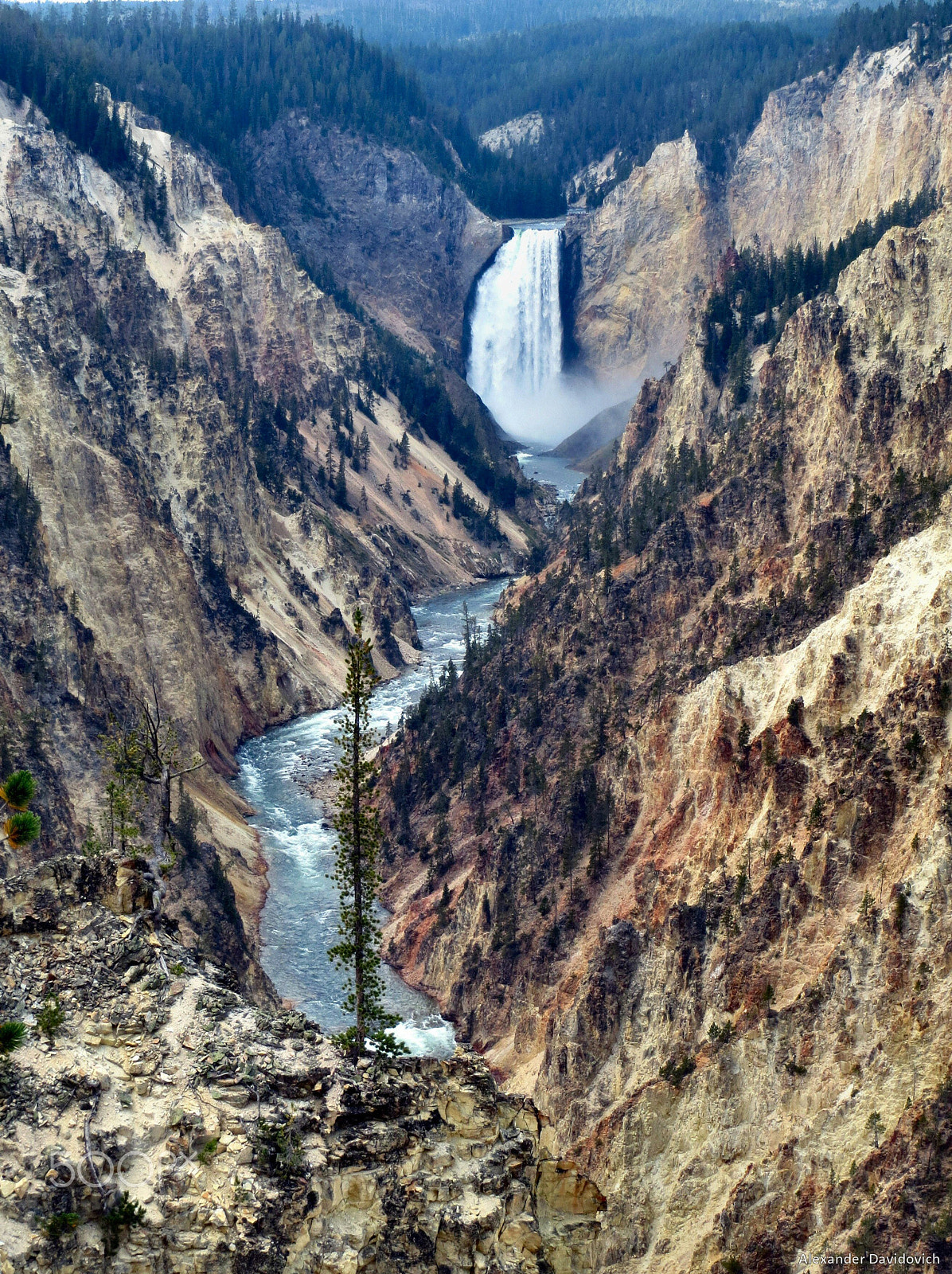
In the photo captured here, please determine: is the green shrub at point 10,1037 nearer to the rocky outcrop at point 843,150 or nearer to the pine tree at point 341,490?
the pine tree at point 341,490

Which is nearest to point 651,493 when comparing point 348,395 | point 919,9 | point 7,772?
point 7,772

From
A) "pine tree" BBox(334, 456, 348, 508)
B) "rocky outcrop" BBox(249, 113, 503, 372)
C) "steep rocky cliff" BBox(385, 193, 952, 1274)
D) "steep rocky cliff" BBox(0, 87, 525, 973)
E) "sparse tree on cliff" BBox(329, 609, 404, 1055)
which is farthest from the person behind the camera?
"rocky outcrop" BBox(249, 113, 503, 372)

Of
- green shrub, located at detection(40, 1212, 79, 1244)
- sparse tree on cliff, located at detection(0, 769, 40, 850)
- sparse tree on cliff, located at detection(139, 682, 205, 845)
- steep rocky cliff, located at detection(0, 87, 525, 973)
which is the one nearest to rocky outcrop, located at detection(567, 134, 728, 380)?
steep rocky cliff, located at detection(0, 87, 525, 973)

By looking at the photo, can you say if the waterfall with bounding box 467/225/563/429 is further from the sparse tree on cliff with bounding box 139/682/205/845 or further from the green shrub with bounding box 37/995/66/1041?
the green shrub with bounding box 37/995/66/1041

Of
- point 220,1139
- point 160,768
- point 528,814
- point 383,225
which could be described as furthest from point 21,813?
point 383,225

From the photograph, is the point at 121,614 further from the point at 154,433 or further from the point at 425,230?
the point at 425,230
